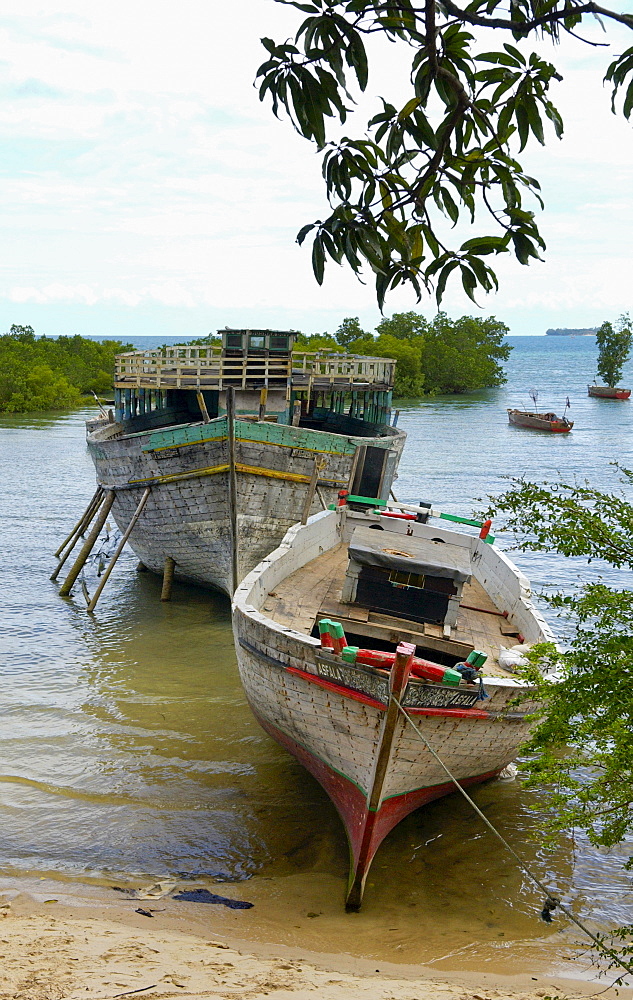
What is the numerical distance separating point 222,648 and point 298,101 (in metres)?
13.7

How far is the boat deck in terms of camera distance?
9.89 meters

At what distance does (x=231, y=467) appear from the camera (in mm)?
17281

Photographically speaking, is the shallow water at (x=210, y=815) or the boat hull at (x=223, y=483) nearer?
the shallow water at (x=210, y=815)

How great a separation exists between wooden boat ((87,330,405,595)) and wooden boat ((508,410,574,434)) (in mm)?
38347

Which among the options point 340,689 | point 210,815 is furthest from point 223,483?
point 340,689

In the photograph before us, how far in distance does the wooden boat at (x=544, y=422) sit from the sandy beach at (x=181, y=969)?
52311 mm

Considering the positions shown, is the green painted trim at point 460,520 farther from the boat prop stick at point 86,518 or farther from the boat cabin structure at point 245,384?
the boat prop stick at point 86,518

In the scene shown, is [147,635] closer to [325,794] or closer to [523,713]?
[325,794]

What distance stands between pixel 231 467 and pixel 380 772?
9.77 meters

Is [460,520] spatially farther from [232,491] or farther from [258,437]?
[232,491]

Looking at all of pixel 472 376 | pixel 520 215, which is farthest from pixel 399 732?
pixel 472 376

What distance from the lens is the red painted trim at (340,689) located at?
818cm

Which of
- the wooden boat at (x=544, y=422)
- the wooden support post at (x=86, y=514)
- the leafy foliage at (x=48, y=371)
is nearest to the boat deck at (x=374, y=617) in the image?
the wooden support post at (x=86, y=514)

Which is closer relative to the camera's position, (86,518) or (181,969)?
(181,969)
